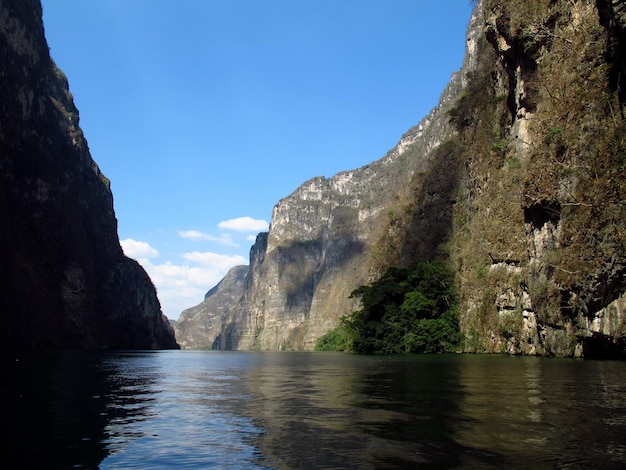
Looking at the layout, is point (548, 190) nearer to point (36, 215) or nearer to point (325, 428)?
point (325, 428)

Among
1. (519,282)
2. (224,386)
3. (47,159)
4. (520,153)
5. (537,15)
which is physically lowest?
(224,386)

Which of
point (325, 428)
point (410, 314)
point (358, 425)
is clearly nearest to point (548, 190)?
point (410, 314)

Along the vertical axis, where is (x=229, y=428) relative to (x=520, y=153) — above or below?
below

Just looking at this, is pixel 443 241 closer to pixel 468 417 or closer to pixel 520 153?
pixel 520 153

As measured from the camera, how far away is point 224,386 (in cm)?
2556

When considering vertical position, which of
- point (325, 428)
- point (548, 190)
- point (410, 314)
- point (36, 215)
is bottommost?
point (325, 428)

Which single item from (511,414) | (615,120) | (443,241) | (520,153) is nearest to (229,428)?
(511,414)

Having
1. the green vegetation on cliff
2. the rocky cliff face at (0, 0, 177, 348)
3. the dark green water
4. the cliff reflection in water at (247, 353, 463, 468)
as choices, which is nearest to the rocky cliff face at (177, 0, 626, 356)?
the green vegetation on cliff

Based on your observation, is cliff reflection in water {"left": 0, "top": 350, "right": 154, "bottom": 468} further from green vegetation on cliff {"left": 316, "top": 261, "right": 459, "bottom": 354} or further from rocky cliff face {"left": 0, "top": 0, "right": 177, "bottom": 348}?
rocky cliff face {"left": 0, "top": 0, "right": 177, "bottom": 348}

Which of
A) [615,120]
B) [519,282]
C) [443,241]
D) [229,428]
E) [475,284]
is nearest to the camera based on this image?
[229,428]

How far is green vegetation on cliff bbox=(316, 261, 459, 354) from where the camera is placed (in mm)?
76625

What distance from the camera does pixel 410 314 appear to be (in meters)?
80.5

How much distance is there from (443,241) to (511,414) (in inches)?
3717

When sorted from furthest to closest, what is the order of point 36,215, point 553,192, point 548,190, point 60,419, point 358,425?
point 36,215 < point 548,190 < point 553,192 < point 60,419 < point 358,425
